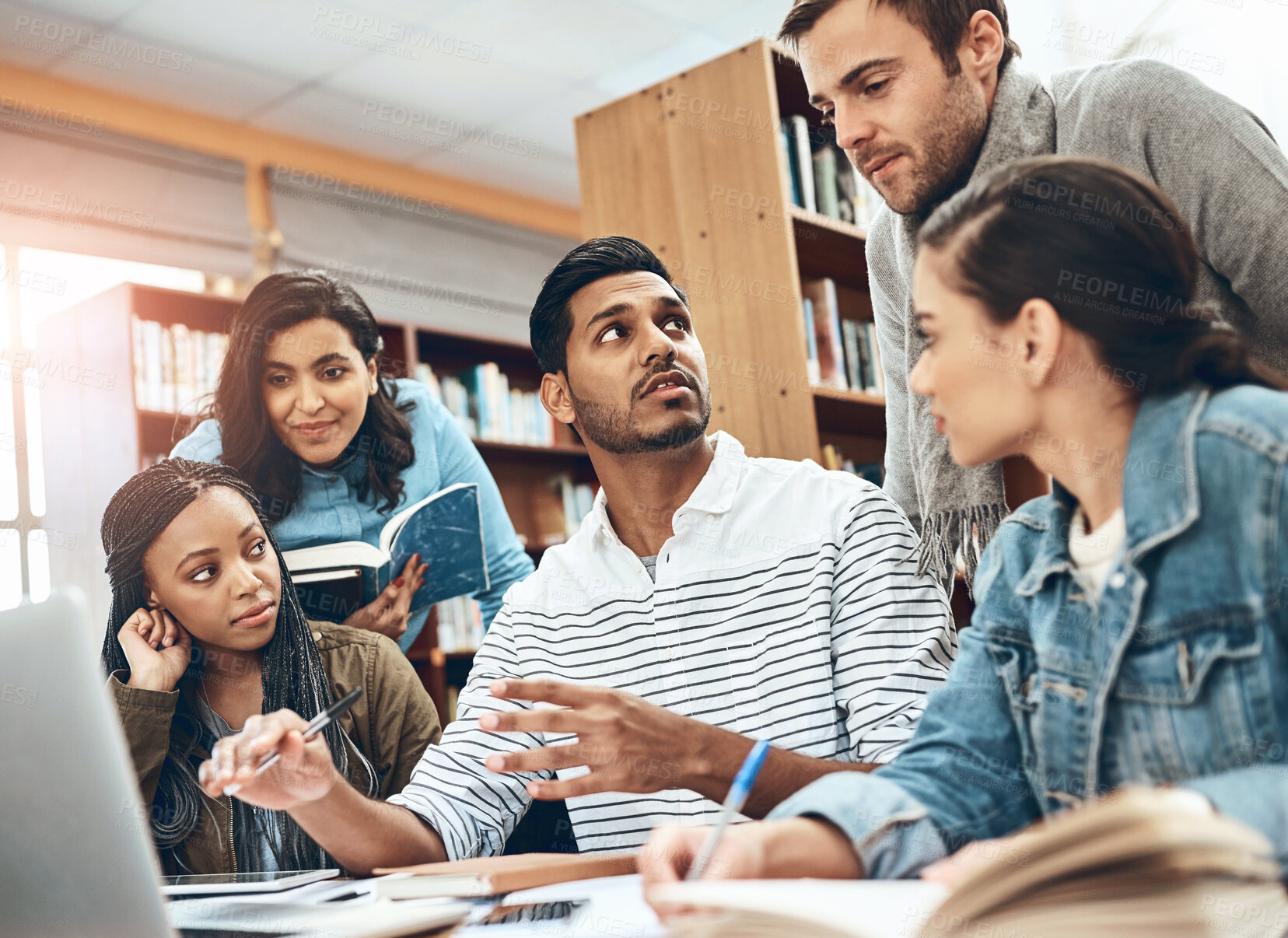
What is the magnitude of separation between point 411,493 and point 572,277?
1.68ft

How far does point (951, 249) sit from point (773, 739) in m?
0.73

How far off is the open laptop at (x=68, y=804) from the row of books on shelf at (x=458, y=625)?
3305 millimetres

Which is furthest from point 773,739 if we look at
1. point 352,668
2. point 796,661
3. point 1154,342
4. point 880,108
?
point 880,108

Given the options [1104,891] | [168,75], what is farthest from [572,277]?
[168,75]

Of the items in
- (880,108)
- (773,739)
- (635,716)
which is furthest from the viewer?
(880,108)

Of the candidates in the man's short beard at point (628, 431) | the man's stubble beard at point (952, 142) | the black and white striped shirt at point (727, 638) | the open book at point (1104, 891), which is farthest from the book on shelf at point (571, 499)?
the open book at point (1104, 891)

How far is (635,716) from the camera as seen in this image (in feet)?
3.77

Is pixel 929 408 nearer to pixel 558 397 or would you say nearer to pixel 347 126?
pixel 558 397

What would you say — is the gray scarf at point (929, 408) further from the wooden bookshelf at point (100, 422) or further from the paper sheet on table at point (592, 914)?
the wooden bookshelf at point (100, 422)

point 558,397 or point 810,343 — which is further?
point 810,343

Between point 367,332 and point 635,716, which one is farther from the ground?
point 367,332

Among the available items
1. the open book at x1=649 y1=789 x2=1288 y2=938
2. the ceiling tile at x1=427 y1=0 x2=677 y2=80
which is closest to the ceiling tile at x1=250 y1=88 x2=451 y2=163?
the ceiling tile at x1=427 y1=0 x2=677 y2=80

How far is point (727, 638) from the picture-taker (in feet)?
4.98

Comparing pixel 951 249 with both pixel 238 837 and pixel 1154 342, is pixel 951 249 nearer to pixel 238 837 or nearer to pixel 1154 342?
pixel 1154 342
